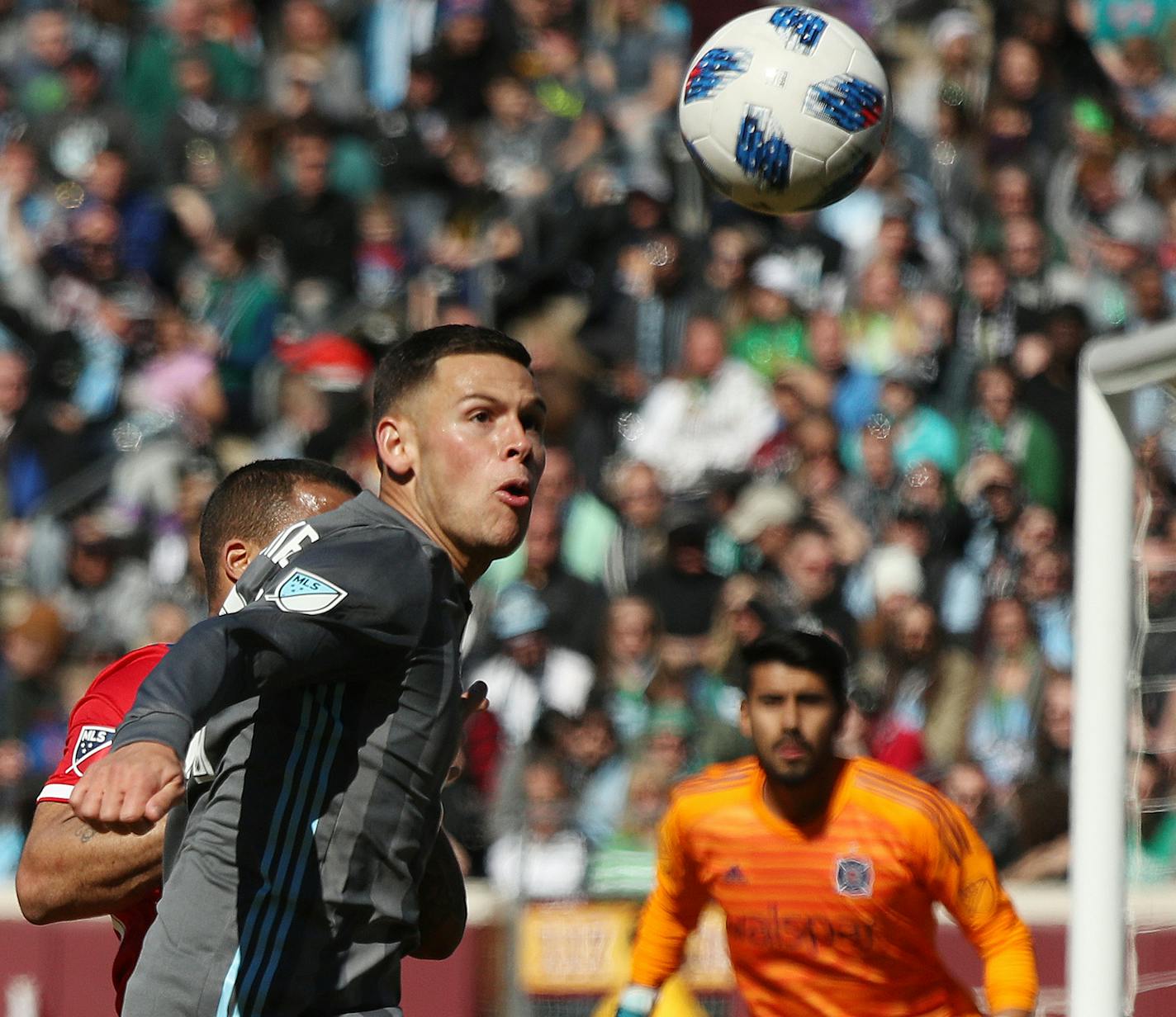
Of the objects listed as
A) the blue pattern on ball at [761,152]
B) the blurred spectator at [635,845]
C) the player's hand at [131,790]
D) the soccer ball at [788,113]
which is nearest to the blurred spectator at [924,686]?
the blurred spectator at [635,845]

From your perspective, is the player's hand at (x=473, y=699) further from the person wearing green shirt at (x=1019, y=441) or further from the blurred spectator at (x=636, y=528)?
the person wearing green shirt at (x=1019, y=441)

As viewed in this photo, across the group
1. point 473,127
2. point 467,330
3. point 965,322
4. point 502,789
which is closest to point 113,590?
point 502,789

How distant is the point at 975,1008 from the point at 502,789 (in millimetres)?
2831

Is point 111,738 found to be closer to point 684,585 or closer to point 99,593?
point 684,585

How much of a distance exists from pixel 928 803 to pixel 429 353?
2.89m

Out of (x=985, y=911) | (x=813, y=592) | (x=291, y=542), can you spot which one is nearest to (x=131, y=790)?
(x=291, y=542)

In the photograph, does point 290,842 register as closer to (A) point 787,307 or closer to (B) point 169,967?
(B) point 169,967

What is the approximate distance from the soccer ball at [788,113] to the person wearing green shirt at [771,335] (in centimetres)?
390

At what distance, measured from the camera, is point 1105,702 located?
5.13 meters

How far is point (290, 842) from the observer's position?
10.3 feet

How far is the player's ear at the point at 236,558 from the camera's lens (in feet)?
13.8

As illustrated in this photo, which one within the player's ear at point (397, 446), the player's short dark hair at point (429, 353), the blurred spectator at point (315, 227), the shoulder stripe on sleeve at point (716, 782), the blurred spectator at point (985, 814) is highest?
the blurred spectator at point (315, 227)

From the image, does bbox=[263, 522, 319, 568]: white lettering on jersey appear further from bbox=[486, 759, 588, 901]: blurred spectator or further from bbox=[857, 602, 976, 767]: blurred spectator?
bbox=[857, 602, 976, 767]: blurred spectator

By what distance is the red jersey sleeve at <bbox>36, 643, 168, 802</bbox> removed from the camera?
12.3ft
